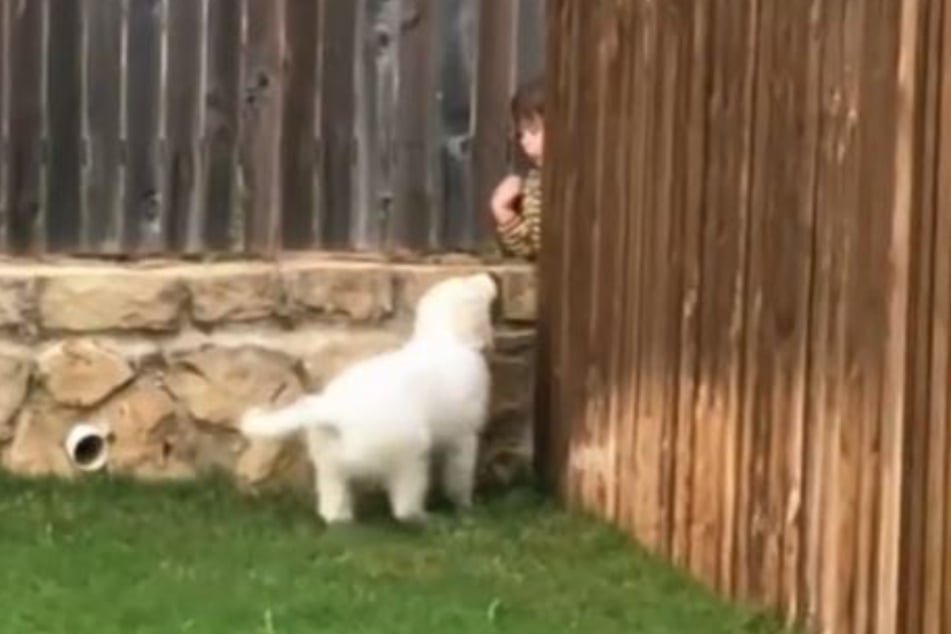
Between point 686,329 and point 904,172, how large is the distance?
4.82 ft

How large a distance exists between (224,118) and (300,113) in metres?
0.22

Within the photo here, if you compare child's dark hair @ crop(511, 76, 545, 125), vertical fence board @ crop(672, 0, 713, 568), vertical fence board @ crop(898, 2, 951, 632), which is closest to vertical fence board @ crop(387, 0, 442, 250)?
child's dark hair @ crop(511, 76, 545, 125)

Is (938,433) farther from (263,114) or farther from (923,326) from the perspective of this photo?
(263,114)

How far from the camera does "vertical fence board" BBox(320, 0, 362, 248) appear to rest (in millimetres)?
7816

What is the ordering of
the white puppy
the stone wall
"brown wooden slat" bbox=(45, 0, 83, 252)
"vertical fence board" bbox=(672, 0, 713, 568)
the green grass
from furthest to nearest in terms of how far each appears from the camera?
"brown wooden slat" bbox=(45, 0, 83, 252), the stone wall, the white puppy, "vertical fence board" bbox=(672, 0, 713, 568), the green grass

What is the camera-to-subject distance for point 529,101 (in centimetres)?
780

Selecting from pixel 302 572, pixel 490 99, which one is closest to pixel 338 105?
pixel 490 99

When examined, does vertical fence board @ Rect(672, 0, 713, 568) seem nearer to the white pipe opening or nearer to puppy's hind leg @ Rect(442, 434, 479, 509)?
puppy's hind leg @ Rect(442, 434, 479, 509)

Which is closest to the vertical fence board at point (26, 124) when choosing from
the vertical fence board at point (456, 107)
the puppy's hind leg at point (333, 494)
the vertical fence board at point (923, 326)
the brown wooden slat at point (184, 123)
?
the brown wooden slat at point (184, 123)

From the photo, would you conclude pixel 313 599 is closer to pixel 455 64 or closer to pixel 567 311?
pixel 567 311

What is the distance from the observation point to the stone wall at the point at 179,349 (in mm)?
7688

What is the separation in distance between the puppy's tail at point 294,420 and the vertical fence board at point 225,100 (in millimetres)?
738

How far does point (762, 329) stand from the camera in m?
5.86

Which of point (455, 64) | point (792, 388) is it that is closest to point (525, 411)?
point (455, 64)
